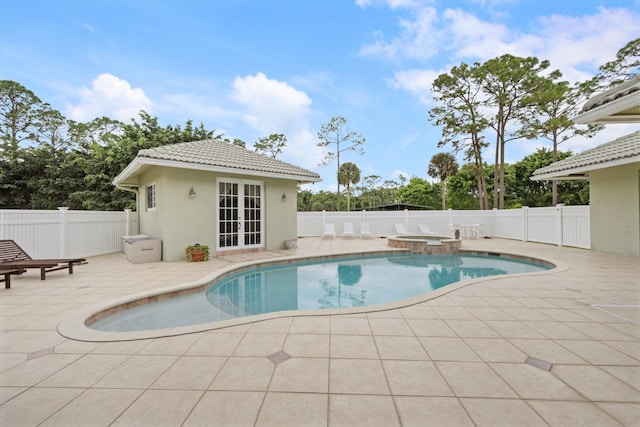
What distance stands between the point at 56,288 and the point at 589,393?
7423 millimetres

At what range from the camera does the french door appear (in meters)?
8.86

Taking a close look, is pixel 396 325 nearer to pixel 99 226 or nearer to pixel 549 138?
pixel 99 226

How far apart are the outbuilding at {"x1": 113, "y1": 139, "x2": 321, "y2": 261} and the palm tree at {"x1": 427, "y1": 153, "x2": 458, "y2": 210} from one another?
62.8 ft

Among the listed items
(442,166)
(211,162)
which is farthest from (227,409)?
(442,166)

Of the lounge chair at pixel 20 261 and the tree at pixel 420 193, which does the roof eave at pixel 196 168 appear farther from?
the tree at pixel 420 193

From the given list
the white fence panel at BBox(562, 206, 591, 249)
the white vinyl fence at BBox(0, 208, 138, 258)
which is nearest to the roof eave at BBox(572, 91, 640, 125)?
the white fence panel at BBox(562, 206, 591, 249)

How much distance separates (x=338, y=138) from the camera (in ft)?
76.7

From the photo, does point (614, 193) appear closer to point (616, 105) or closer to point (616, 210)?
point (616, 210)

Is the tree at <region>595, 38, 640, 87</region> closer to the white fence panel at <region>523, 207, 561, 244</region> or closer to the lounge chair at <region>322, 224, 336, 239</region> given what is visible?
the white fence panel at <region>523, 207, 561, 244</region>

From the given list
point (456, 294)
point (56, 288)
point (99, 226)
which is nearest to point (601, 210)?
point (456, 294)

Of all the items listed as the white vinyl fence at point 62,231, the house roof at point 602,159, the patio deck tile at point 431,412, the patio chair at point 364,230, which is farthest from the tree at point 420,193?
the patio deck tile at point 431,412

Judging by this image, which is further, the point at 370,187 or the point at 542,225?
the point at 370,187

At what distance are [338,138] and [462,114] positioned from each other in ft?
30.7

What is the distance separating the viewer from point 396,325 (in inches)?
130
